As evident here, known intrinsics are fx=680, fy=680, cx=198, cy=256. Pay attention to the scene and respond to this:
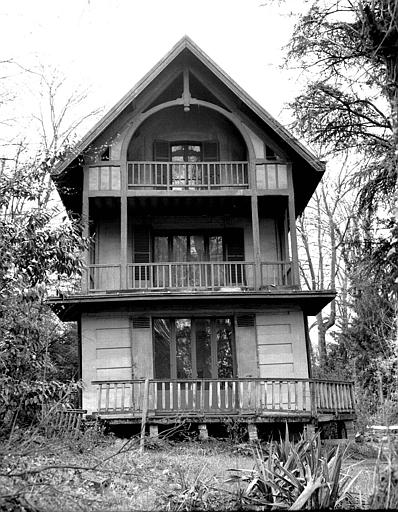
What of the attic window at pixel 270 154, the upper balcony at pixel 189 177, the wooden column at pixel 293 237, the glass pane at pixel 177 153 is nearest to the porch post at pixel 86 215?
the upper balcony at pixel 189 177

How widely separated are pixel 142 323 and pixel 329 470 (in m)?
11.5

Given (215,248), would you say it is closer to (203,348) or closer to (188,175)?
(188,175)

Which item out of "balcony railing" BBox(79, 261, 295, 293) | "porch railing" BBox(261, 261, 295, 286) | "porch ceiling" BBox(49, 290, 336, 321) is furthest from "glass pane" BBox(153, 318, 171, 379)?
"porch railing" BBox(261, 261, 295, 286)

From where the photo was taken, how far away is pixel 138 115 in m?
20.8

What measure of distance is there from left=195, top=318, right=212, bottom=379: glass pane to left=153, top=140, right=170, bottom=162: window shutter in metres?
5.48

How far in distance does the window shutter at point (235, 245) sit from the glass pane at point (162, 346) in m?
3.21

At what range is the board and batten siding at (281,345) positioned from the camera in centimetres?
1928

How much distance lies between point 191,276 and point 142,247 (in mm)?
1827

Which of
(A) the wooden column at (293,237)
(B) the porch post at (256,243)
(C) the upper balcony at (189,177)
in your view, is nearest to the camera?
(B) the porch post at (256,243)

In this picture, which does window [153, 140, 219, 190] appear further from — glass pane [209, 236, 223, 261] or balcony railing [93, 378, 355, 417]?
balcony railing [93, 378, 355, 417]

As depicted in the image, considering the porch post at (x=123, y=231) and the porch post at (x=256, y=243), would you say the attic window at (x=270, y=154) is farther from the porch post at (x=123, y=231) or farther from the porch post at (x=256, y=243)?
the porch post at (x=123, y=231)

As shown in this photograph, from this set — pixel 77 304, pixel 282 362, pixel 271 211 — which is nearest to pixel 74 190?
pixel 77 304

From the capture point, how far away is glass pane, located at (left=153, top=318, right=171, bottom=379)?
1931 cm

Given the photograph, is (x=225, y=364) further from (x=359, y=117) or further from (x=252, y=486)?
(x=252, y=486)
